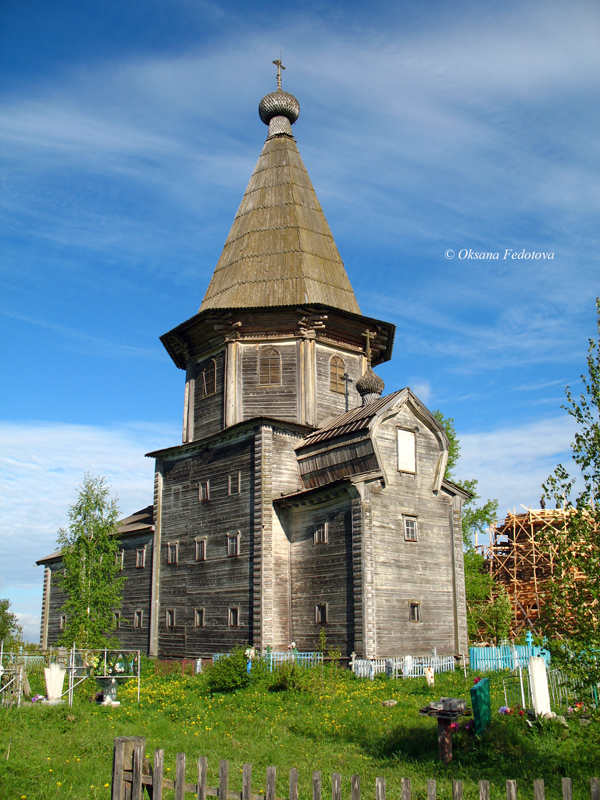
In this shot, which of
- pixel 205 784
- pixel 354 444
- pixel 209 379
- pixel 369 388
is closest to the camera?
pixel 205 784

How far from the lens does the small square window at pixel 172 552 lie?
27.8 metres

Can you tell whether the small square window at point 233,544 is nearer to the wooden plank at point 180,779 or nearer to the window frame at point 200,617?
the window frame at point 200,617

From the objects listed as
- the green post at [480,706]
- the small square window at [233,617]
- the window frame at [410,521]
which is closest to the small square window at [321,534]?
the window frame at [410,521]

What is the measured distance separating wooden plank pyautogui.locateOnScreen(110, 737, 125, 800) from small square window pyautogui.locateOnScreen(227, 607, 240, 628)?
1723cm

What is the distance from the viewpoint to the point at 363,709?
15.2m

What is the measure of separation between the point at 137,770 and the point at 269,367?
21337mm

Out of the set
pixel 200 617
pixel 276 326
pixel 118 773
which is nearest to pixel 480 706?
pixel 118 773

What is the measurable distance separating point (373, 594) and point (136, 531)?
42.1ft

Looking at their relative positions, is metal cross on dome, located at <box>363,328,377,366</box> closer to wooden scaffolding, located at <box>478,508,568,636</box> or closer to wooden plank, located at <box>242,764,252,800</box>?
wooden scaffolding, located at <box>478,508,568,636</box>

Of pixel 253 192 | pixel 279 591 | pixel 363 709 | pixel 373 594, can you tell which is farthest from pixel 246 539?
pixel 253 192

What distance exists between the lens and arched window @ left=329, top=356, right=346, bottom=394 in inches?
1114

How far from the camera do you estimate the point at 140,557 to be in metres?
30.4

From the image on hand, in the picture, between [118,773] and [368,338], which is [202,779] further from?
[368,338]

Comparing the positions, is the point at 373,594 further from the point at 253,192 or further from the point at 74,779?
the point at 253,192
